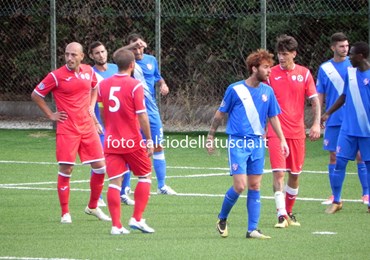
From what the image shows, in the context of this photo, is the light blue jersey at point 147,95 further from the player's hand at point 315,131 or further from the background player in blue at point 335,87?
the player's hand at point 315,131

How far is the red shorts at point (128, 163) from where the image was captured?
1203 cm

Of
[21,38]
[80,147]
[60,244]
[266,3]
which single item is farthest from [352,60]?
[21,38]

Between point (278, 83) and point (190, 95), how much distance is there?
41.0 feet

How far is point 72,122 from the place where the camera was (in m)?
13.2

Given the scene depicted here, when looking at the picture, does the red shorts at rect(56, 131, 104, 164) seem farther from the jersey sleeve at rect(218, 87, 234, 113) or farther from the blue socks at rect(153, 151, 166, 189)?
the blue socks at rect(153, 151, 166, 189)

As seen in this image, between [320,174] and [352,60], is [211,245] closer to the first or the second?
[352,60]

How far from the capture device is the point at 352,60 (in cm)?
1350

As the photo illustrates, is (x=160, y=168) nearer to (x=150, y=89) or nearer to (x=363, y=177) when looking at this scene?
(x=150, y=89)

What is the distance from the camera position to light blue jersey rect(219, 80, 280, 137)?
11664mm

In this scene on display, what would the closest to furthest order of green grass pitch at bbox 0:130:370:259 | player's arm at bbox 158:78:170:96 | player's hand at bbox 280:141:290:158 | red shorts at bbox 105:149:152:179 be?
green grass pitch at bbox 0:130:370:259
player's hand at bbox 280:141:290:158
red shorts at bbox 105:149:152:179
player's arm at bbox 158:78:170:96

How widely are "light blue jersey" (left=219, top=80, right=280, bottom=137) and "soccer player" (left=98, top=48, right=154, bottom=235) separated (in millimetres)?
931

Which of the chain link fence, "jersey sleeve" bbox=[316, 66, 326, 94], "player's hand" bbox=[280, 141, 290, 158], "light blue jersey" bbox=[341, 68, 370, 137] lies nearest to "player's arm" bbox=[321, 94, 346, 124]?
"light blue jersey" bbox=[341, 68, 370, 137]

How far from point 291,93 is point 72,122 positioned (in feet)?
8.79

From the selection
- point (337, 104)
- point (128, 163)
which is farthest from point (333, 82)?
point (128, 163)
